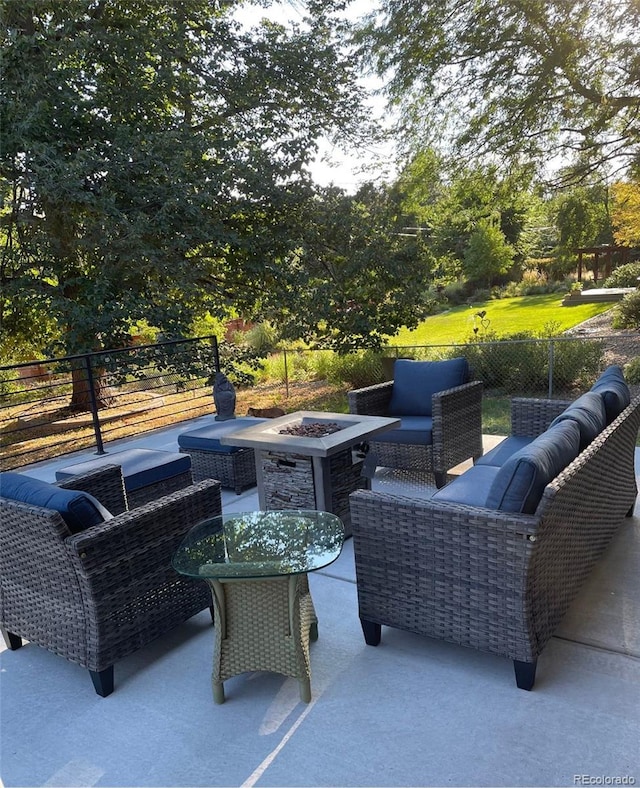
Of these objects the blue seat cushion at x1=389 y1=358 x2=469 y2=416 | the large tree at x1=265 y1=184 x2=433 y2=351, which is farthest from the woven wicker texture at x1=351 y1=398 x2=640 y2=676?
the large tree at x1=265 y1=184 x2=433 y2=351

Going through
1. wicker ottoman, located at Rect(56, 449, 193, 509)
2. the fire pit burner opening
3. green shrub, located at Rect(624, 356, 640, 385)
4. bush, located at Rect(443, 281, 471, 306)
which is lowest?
green shrub, located at Rect(624, 356, 640, 385)

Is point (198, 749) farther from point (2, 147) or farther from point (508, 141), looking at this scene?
point (508, 141)

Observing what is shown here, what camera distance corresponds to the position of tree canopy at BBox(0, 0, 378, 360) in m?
6.45

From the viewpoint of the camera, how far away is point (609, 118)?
298 inches

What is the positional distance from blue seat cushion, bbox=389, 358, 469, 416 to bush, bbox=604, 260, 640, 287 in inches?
566

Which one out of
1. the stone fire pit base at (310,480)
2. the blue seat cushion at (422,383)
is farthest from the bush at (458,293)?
the stone fire pit base at (310,480)

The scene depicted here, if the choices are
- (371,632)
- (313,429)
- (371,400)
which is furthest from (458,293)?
(371,632)

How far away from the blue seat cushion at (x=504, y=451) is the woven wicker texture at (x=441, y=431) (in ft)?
1.52

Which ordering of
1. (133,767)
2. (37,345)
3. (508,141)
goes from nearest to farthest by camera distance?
(133,767), (508,141), (37,345)

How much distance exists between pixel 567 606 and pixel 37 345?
9.05 meters

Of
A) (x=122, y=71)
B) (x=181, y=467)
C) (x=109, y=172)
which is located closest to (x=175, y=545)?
(x=181, y=467)

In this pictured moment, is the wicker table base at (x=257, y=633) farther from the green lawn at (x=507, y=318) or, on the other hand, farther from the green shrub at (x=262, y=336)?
the green lawn at (x=507, y=318)

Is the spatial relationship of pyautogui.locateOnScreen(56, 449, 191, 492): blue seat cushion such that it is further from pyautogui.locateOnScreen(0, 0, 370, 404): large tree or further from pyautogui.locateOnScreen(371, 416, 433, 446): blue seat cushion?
pyautogui.locateOnScreen(0, 0, 370, 404): large tree

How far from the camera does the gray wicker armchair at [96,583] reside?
2018mm
